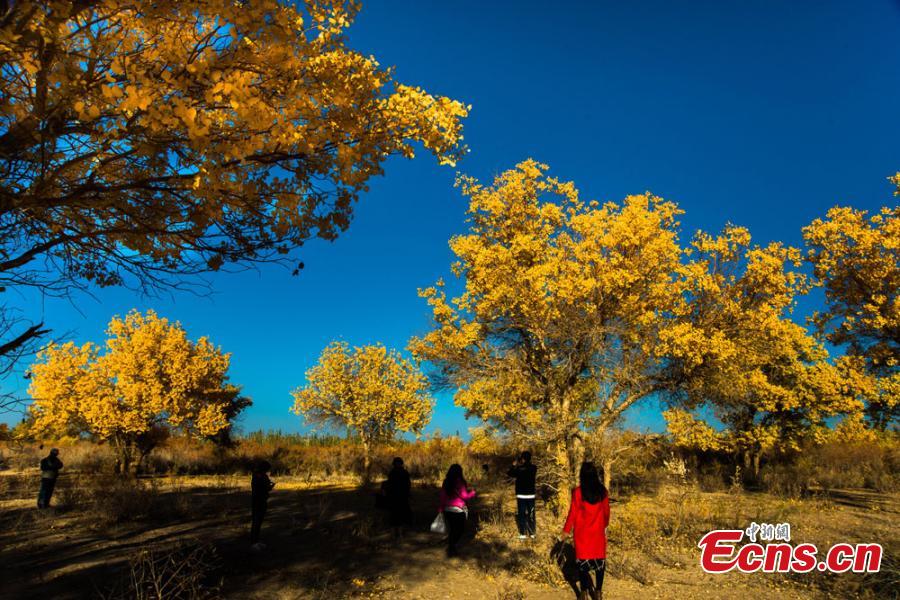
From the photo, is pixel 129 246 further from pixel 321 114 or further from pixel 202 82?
pixel 321 114

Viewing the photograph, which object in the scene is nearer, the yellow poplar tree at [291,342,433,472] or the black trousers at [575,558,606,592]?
the black trousers at [575,558,606,592]

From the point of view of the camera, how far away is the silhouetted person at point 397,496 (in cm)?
964

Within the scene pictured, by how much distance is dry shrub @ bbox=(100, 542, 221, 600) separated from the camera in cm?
517

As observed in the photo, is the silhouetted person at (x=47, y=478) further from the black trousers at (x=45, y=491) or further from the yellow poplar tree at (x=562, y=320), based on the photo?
the yellow poplar tree at (x=562, y=320)

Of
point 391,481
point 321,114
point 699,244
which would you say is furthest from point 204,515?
point 699,244

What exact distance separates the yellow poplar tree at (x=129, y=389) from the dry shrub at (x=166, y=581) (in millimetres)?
17081

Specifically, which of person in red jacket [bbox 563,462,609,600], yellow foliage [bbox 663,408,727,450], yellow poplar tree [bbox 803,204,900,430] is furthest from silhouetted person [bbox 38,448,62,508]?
yellow poplar tree [bbox 803,204,900,430]

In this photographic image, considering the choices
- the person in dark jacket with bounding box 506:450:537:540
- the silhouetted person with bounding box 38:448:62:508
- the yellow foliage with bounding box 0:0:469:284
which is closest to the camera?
the yellow foliage with bounding box 0:0:469:284

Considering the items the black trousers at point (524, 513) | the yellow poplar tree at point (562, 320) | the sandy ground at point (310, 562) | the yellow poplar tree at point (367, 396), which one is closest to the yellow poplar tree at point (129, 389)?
the yellow poplar tree at point (367, 396)

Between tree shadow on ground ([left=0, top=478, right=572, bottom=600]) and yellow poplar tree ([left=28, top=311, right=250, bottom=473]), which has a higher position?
yellow poplar tree ([left=28, top=311, right=250, bottom=473])

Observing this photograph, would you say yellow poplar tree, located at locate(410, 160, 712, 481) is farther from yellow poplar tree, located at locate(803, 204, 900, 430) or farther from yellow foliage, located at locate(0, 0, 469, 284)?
yellow foliage, located at locate(0, 0, 469, 284)

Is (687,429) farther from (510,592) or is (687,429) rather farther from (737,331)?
(510,592)

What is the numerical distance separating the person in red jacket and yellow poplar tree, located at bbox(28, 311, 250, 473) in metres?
21.5

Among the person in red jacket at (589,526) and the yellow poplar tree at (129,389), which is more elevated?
the yellow poplar tree at (129,389)
